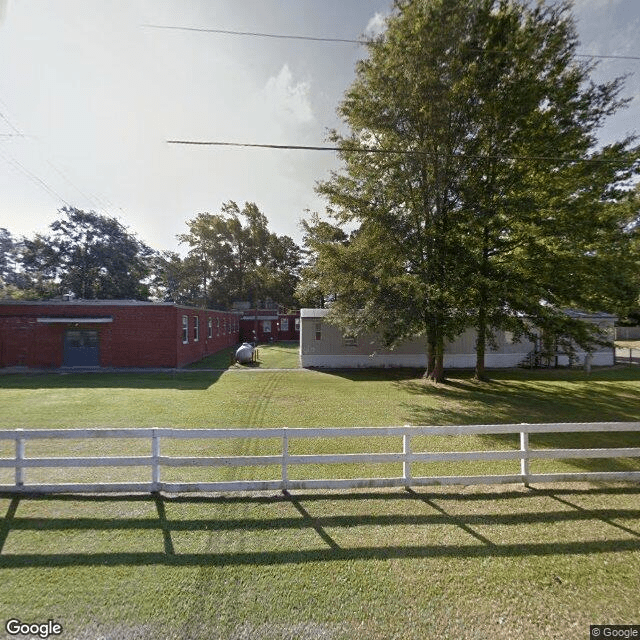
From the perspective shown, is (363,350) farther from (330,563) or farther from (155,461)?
(330,563)

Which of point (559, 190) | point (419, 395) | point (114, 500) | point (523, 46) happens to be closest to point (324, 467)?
point (114, 500)

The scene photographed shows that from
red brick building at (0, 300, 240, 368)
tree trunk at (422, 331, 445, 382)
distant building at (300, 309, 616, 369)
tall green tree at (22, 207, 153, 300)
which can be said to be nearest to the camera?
tree trunk at (422, 331, 445, 382)

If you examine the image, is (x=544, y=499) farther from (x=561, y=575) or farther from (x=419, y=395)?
(x=419, y=395)

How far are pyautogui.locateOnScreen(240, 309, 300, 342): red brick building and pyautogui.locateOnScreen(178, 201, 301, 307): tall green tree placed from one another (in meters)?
8.18

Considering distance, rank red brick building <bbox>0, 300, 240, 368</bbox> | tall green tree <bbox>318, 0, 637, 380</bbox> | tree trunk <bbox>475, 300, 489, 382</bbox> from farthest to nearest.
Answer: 1. red brick building <bbox>0, 300, 240, 368</bbox>
2. tree trunk <bbox>475, 300, 489, 382</bbox>
3. tall green tree <bbox>318, 0, 637, 380</bbox>

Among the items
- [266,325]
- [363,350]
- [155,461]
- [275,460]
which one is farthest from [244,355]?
[266,325]

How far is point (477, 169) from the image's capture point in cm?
1176

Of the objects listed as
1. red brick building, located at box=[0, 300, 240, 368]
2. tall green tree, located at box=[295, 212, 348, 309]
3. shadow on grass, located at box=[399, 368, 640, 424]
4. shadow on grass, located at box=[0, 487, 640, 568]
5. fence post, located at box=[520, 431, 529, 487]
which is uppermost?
tall green tree, located at box=[295, 212, 348, 309]

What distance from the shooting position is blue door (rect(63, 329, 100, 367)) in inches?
701

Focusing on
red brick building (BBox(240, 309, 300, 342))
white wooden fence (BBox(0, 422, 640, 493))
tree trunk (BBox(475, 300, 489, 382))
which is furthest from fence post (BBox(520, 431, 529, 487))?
red brick building (BBox(240, 309, 300, 342))

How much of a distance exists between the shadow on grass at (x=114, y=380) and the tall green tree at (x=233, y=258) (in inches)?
→ 1244

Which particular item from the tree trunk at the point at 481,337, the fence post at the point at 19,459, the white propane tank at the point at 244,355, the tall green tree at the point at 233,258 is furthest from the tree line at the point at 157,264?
the fence post at the point at 19,459

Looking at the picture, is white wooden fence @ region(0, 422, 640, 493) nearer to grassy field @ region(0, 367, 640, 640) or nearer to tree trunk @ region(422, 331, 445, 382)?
grassy field @ region(0, 367, 640, 640)

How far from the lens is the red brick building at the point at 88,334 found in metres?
→ 17.5
